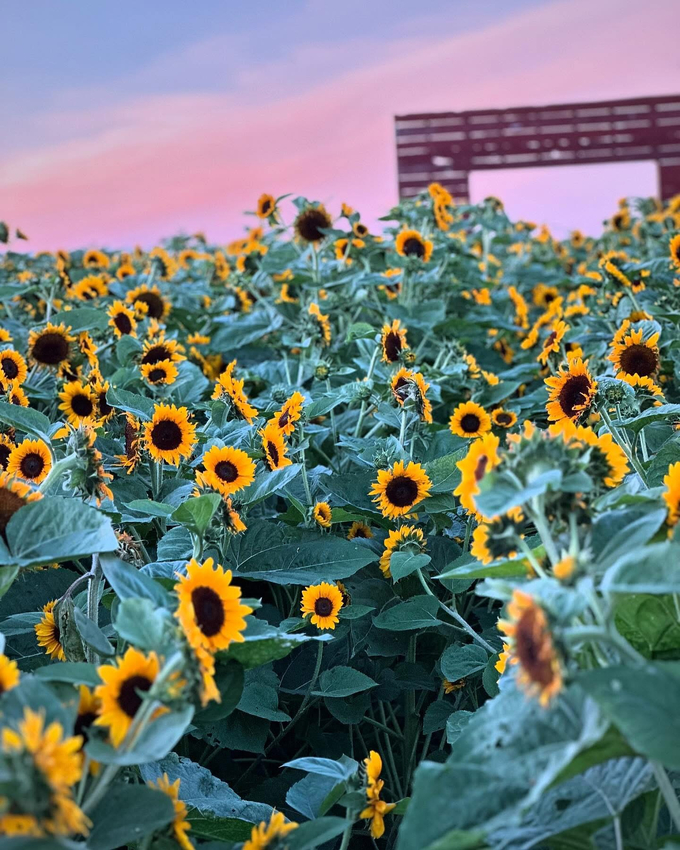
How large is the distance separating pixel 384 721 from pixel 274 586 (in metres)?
0.36

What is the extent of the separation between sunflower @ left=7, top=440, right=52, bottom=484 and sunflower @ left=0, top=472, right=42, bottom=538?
1.28 ft

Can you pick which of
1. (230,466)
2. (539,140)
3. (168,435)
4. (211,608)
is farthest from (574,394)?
(539,140)

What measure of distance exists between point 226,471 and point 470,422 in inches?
32.3

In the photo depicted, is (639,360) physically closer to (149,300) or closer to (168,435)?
(168,435)

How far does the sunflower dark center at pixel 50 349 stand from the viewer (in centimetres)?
223

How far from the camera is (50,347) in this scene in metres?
2.23

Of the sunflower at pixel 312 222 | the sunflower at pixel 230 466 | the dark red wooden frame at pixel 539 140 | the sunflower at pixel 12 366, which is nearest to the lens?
the sunflower at pixel 230 466

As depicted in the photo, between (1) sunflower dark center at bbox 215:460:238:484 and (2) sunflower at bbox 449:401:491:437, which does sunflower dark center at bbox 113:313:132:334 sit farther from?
(1) sunflower dark center at bbox 215:460:238:484

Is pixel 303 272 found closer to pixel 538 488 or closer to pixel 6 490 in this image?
pixel 6 490

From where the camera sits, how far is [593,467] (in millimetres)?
1034

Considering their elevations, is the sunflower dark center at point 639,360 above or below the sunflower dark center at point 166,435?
above

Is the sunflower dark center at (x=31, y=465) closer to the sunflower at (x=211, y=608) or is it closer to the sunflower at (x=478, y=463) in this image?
the sunflower at (x=211, y=608)

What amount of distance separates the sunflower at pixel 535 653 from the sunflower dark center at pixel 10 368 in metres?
1.62

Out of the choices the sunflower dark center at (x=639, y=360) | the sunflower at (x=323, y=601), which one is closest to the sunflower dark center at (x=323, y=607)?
the sunflower at (x=323, y=601)
